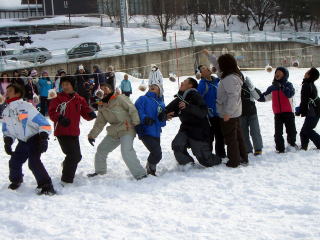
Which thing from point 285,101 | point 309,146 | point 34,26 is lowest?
point 309,146

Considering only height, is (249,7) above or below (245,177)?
above

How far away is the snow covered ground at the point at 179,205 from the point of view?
4.45m

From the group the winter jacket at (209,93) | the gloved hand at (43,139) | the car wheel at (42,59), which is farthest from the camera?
the car wheel at (42,59)

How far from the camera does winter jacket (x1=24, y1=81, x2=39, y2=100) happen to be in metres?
14.3

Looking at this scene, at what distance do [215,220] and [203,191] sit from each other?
109cm

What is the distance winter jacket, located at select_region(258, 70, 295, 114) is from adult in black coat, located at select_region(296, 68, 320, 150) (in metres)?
0.26

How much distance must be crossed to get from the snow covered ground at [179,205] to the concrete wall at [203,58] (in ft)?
48.9

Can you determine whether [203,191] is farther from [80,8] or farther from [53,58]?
[80,8]

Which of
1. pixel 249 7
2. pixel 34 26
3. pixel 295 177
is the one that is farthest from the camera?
pixel 249 7

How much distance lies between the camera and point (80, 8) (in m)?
66.8

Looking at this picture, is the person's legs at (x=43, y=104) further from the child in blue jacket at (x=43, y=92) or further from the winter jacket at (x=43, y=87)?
the winter jacket at (x=43, y=87)

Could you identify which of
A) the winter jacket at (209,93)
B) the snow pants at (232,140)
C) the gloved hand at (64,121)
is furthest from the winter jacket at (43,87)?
the snow pants at (232,140)

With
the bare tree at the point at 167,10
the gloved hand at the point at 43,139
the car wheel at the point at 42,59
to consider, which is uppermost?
the bare tree at the point at 167,10

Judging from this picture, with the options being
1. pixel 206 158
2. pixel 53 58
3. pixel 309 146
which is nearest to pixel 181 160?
pixel 206 158
